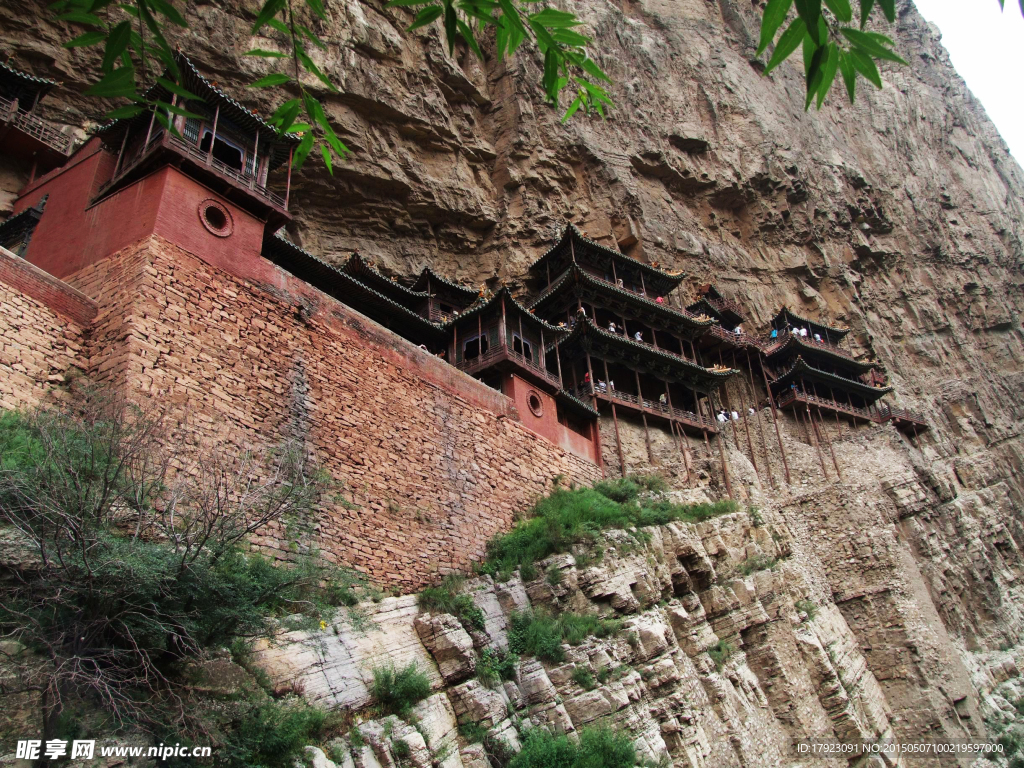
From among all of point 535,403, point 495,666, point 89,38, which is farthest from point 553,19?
point 535,403

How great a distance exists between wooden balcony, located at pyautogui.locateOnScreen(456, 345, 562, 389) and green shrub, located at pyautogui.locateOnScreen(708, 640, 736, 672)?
351 inches

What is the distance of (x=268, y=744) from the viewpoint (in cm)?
743

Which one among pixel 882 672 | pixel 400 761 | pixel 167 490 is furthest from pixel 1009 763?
pixel 167 490

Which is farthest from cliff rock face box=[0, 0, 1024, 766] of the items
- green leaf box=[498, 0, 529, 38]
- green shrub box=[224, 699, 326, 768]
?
green leaf box=[498, 0, 529, 38]

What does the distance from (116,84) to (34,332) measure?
9794mm

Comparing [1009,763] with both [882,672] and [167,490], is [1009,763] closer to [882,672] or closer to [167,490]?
[882,672]

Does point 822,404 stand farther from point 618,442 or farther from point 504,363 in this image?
point 504,363

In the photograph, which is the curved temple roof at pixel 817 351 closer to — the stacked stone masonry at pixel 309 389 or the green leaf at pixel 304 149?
the stacked stone masonry at pixel 309 389

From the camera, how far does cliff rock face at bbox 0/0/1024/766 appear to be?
15117 mm

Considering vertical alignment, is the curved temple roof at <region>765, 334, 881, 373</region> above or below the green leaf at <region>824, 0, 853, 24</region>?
above

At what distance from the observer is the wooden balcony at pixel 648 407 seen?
77.9 feet

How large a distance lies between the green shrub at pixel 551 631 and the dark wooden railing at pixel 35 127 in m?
16.4

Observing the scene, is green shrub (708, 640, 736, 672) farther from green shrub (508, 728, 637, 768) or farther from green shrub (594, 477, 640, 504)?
green shrub (508, 728, 637, 768)

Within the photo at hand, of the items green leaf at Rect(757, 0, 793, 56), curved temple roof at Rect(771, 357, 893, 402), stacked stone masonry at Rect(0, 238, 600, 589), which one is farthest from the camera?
curved temple roof at Rect(771, 357, 893, 402)
